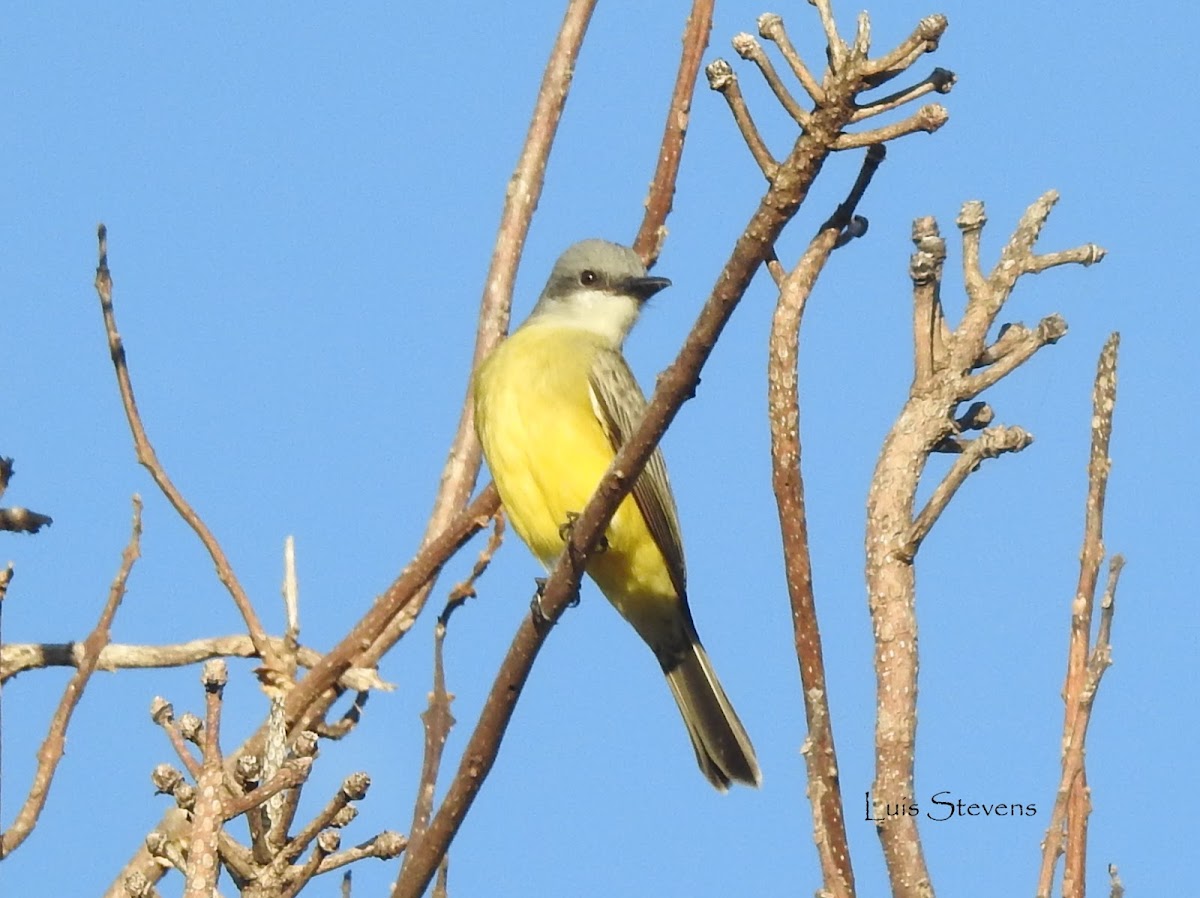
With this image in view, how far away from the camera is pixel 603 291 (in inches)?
292

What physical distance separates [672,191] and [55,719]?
113 inches

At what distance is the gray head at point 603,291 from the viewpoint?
7.34 m

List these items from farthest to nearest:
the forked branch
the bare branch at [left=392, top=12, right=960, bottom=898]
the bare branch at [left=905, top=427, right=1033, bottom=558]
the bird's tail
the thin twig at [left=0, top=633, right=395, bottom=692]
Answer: the bird's tail
the thin twig at [left=0, top=633, right=395, bottom=692]
the bare branch at [left=905, top=427, right=1033, bottom=558]
the forked branch
the bare branch at [left=392, top=12, right=960, bottom=898]

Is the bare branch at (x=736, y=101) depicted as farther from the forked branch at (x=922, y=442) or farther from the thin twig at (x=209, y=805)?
the thin twig at (x=209, y=805)

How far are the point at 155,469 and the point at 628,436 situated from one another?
190cm

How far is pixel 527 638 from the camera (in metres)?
4.48

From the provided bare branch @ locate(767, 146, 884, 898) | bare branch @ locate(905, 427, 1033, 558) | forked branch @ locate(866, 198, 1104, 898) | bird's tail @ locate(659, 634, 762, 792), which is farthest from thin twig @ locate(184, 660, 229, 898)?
bird's tail @ locate(659, 634, 762, 792)

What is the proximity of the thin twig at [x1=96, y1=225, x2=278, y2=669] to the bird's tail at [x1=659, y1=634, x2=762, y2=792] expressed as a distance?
2.17 m

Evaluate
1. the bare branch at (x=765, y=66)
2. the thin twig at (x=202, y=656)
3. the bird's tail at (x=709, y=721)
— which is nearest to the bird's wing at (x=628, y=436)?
the bird's tail at (x=709, y=721)

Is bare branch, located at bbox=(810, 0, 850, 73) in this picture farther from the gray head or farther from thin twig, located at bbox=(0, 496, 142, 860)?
the gray head

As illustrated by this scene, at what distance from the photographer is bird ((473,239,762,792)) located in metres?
6.31

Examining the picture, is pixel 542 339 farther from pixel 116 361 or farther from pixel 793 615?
pixel 793 615

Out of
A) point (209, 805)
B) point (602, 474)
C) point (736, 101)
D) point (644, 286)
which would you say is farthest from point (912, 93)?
point (644, 286)

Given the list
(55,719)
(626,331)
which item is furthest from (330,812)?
(626,331)
